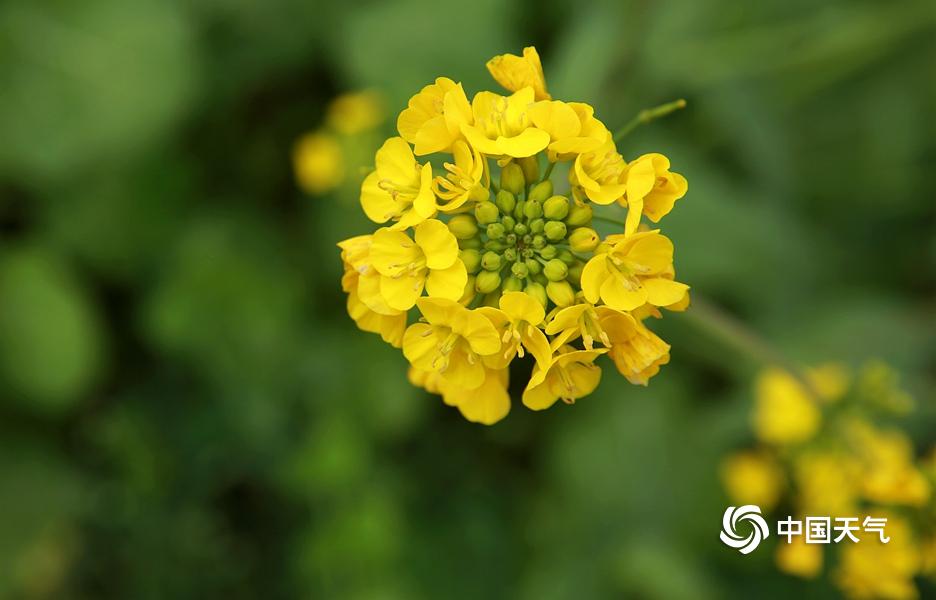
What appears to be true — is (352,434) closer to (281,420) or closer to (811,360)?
(281,420)

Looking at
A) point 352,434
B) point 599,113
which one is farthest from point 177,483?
point 599,113

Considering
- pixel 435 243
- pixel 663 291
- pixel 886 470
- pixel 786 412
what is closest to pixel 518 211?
pixel 435 243

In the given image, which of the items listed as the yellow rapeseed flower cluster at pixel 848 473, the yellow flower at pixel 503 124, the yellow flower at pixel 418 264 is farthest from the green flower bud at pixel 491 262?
the yellow rapeseed flower cluster at pixel 848 473

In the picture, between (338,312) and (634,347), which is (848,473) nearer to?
(634,347)

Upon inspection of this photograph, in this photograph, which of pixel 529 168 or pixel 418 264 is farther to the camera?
pixel 529 168

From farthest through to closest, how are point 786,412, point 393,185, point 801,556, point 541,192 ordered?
point 786,412 → point 801,556 → point 541,192 → point 393,185
